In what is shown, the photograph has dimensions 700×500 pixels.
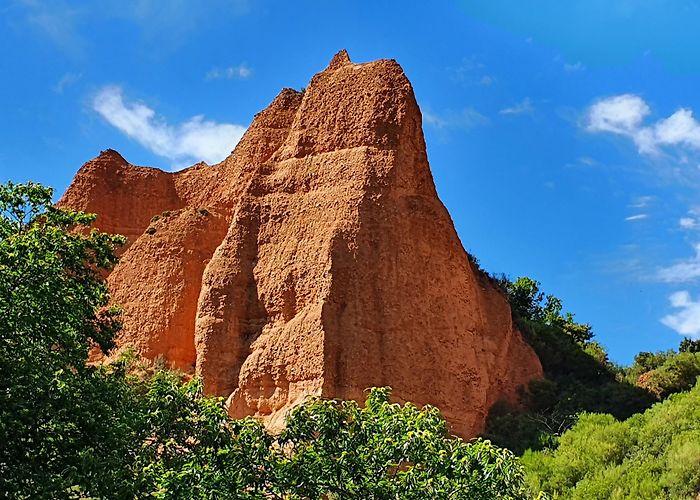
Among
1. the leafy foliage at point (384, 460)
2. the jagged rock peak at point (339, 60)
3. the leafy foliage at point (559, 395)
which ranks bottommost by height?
the leafy foliage at point (384, 460)

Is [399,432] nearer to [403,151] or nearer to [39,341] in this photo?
[39,341]

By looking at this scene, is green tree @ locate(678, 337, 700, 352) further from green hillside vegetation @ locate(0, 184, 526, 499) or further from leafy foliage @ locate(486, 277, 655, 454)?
green hillside vegetation @ locate(0, 184, 526, 499)

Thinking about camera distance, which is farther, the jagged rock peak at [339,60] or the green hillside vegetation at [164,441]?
the jagged rock peak at [339,60]

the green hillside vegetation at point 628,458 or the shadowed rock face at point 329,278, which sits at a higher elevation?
the shadowed rock face at point 329,278

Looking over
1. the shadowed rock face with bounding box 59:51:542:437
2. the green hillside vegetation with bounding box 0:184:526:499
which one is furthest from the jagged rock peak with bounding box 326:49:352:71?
the green hillside vegetation with bounding box 0:184:526:499

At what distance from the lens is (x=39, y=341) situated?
49.2 ft

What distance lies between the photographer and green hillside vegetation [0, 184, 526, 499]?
44.5 feet

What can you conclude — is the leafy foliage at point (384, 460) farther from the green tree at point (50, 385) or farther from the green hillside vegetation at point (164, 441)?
the green tree at point (50, 385)

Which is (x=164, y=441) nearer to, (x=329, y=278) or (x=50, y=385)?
(x=50, y=385)

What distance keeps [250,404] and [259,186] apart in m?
6.92

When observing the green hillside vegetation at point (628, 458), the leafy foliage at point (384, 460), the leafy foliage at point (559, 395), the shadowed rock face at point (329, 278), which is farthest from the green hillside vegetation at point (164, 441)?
the leafy foliage at point (559, 395)

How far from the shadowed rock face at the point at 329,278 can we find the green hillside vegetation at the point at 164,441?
271 inches

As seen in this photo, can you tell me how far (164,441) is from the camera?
1466cm

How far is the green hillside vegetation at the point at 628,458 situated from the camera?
68.9 feet
